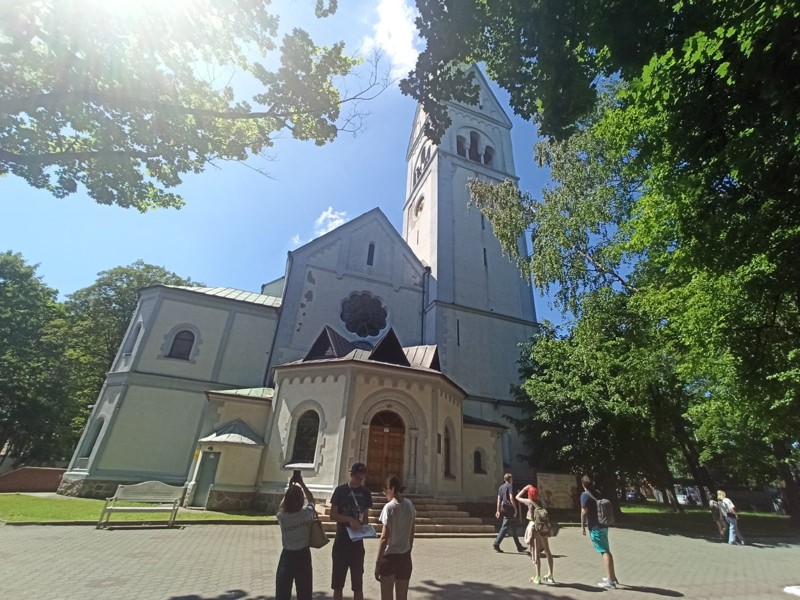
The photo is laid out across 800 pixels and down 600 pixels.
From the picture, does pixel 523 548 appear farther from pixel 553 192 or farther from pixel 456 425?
pixel 553 192

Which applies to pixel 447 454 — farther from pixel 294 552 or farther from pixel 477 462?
pixel 294 552

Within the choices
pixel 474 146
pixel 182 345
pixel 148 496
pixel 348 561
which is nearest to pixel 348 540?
pixel 348 561

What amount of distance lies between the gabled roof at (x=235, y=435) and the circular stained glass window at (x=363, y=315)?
24.8 feet

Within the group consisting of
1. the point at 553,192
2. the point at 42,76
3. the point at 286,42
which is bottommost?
the point at 42,76

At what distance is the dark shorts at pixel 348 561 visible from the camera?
465cm

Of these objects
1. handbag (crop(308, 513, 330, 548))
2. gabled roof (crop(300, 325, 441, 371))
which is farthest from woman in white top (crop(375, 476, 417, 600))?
gabled roof (crop(300, 325, 441, 371))

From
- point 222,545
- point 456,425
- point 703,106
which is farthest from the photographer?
point 456,425

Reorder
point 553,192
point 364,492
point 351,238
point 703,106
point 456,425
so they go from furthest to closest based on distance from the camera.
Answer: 1. point 351,238
2. point 553,192
3. point 456,425
4. point 703,106
5. point 364,492

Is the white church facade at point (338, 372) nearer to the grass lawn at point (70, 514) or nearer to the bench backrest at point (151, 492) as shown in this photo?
the grass lawn at point (70, 514)

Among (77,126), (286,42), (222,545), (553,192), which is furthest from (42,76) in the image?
(553,192)

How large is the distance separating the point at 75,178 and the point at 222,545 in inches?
331

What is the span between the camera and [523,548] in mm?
9766

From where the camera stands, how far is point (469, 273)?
2478 cm

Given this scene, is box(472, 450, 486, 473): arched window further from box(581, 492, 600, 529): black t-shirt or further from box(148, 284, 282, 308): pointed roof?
box(148, 284, 282, 308): pointed roof
